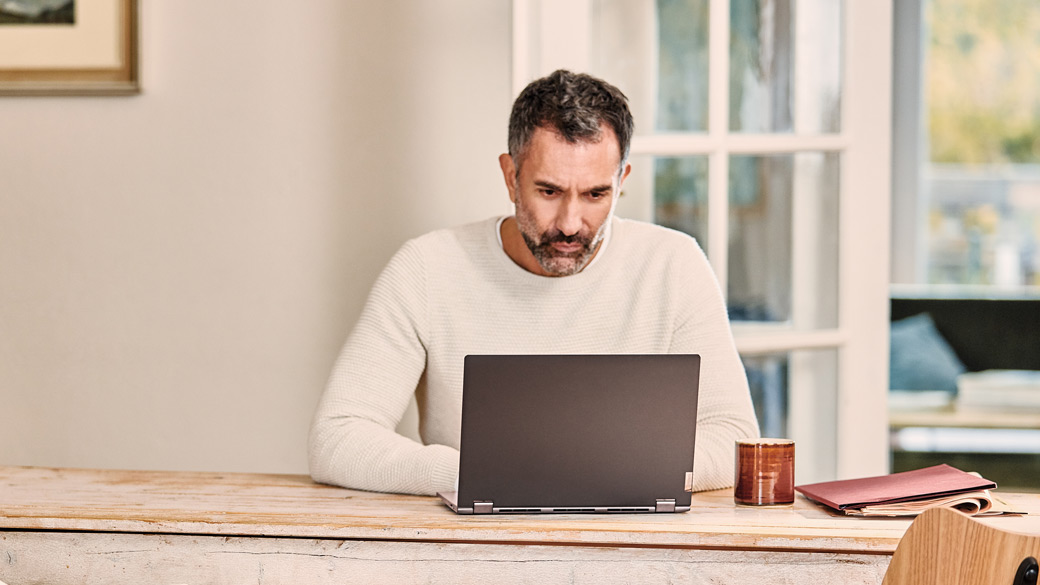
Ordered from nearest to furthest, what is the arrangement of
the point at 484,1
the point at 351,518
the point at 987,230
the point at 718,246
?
the point at 351,518
the point at 718,246
the point at 484,1
the point at 987,230

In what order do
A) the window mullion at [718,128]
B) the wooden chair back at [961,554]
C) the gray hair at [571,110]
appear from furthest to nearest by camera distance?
1. the window mullion at [718,128]
2. the gray hair at [571,110]
3. the wooden chair back at [961,554]

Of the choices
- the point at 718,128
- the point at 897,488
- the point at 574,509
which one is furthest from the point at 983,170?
the point at 574,509

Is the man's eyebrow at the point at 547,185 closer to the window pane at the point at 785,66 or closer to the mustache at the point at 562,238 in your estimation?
the mustache at the point at 562,238

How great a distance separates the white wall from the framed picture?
4 centimetres

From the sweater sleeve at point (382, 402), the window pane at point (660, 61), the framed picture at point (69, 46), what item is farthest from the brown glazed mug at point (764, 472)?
the framed picture at point (69, 46)

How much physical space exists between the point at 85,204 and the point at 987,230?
5.01 metres

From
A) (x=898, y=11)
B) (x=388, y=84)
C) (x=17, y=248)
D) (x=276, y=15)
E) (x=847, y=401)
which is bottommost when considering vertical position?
(x=847, y=401)

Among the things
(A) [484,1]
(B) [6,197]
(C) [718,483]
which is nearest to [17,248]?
(B) [6,197]

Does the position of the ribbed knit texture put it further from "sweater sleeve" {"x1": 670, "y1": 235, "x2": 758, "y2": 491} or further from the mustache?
the mustache

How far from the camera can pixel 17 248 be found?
233cm

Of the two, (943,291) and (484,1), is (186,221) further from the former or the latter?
(943,291)

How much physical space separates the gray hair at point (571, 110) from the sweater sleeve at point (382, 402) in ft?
1.04

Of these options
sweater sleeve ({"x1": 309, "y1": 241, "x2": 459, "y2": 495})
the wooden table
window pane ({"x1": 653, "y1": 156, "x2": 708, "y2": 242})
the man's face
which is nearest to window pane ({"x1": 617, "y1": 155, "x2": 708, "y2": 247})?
window pane ({"x1": 653, "y1": 156, "x2": 708, "y2": 242})

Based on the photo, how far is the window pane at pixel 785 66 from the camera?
2.13m
